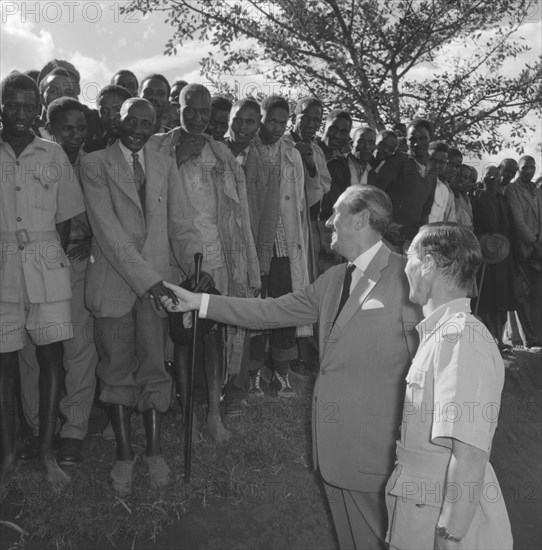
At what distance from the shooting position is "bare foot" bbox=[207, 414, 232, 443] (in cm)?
431

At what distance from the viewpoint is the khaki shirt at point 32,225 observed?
3.59 m

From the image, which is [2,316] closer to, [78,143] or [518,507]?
[78,143]

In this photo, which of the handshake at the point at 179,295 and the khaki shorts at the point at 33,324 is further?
the khaki shorts at the point at 33,324

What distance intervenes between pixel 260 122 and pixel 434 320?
122 inches

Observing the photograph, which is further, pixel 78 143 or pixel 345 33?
pixel 345 33

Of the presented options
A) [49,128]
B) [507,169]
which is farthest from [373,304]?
[507,169]

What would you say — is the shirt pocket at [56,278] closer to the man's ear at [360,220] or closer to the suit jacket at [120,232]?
the suit jacket at [120,232]

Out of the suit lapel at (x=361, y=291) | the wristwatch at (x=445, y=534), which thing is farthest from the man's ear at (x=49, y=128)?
the wristwatch at (x=445, y=534)

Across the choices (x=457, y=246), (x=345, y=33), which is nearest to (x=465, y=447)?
(x=457, y=246)

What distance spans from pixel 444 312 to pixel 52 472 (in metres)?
2.39

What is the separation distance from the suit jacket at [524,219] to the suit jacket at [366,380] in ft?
18.1

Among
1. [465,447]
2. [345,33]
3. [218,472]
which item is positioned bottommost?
[218,472]

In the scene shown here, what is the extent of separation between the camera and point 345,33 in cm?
938

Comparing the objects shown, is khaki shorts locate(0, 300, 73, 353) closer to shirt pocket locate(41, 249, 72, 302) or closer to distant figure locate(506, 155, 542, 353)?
shirt pocket locate(41, 249, 72, 302)
